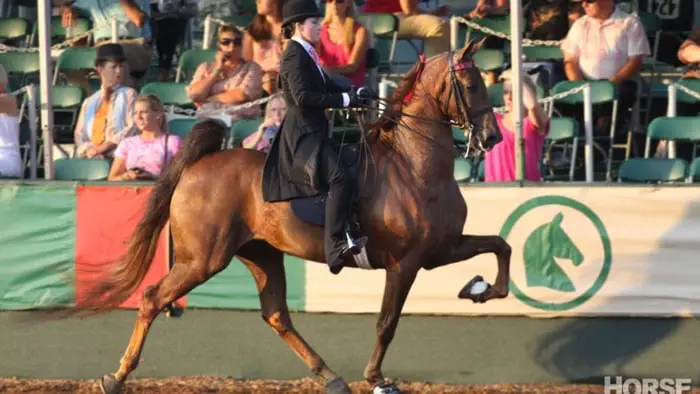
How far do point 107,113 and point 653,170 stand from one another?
4.88 metres

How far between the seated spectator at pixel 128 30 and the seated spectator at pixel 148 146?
242cm

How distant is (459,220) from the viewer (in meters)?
9.51

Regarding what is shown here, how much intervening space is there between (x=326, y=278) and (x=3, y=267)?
2573 mm

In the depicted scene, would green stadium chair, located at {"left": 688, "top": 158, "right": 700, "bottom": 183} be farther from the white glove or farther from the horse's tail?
the horse's tail

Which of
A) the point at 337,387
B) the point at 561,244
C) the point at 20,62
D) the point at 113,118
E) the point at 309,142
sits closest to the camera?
the point at 309,142

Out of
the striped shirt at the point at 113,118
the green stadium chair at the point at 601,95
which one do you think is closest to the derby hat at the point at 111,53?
the striped shirt at the point at 113,118

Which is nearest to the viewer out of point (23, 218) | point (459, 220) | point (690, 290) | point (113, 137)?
point (459, 220)

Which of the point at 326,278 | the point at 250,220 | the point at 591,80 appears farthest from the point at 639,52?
the point at 250,220

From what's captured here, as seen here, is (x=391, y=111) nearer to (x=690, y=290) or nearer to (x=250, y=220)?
(x=250, y=220)

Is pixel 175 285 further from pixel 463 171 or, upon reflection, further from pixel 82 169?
pixel 463 171

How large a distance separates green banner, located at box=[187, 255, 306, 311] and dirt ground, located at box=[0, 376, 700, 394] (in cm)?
58

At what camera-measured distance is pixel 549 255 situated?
1062 centimetres

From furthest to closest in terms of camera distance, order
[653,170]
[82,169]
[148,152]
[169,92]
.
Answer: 1. [169,92]
2. [82,169]
3. [148,152]
4. [653,170]

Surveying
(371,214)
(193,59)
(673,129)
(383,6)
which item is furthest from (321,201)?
(383,6)
